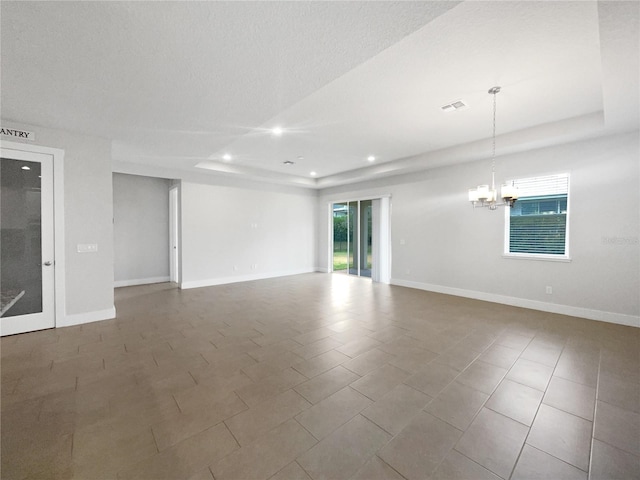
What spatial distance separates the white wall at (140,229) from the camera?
6742 millimetres

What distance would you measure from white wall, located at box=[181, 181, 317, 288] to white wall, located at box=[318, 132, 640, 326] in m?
3.23

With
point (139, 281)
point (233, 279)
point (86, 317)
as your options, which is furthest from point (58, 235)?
point (233, 279)

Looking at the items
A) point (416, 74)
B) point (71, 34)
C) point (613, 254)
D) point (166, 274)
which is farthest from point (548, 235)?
point (166, 274)

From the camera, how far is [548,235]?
4684 millimetres

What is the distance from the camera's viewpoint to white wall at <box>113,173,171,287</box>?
265 inches

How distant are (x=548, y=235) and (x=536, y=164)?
1.29 metres

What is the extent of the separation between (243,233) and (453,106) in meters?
5.88

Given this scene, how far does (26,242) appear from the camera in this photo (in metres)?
3.58

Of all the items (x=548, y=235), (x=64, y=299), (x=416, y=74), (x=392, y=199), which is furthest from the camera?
(x=392, y=199)

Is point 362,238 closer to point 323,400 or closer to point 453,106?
point 453,106

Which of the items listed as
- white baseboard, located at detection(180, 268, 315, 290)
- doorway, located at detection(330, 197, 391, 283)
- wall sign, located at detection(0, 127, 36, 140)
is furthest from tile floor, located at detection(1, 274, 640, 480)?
doorway, located at detection(330, 197, 391, 283)

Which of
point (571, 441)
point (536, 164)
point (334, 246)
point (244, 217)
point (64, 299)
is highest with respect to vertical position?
point (536, 164)

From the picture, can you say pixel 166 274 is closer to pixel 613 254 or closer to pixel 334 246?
pixel 334 246

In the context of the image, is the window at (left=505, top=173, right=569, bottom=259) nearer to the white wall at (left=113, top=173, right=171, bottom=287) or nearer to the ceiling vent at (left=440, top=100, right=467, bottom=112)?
the ceiling vent at (left=440, top=100, right=467, bottom=112)
